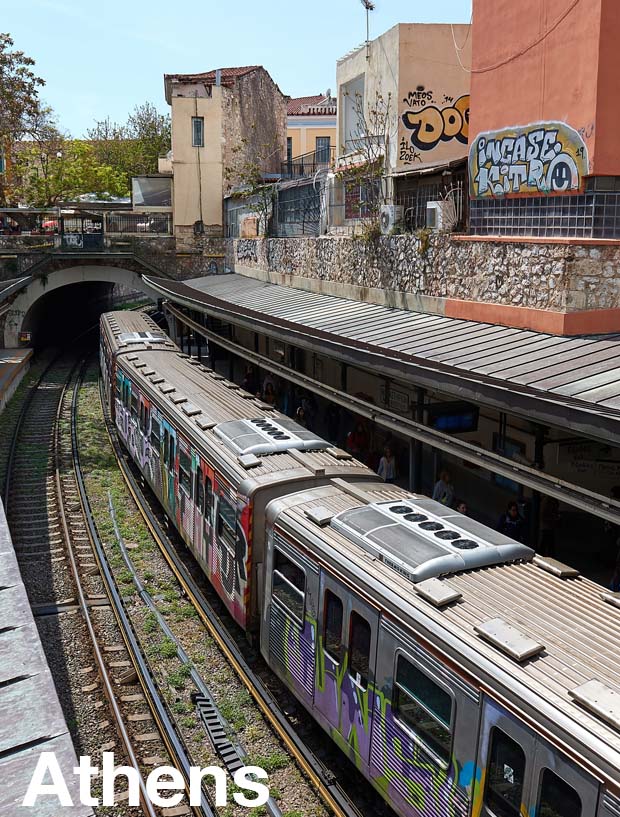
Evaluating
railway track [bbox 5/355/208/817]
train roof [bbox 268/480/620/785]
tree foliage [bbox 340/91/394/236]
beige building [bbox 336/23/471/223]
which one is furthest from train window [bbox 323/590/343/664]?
beige building [bbox 336/23/471/223]

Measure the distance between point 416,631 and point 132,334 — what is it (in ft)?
55.9

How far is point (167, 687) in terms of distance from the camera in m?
9.95

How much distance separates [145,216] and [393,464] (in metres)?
30.8

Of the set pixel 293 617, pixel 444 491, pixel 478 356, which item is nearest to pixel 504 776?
pixel 293 617

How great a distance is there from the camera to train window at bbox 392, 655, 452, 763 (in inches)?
235

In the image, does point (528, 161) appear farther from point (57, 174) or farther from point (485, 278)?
point (57, 174)

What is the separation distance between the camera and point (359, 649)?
280 inches

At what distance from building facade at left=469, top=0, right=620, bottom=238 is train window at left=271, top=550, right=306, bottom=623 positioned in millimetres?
6579

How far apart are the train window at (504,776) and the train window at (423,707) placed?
17.9 inches

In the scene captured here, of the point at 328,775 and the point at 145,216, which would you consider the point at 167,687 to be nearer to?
the point at 328,775

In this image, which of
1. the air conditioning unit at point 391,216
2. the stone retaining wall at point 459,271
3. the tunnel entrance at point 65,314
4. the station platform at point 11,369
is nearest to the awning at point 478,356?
the stone retaining wall at point 459,271

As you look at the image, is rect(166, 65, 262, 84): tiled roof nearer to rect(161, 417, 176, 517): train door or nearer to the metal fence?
the metal fence

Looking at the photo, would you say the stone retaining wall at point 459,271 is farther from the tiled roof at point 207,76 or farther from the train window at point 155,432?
the tiled roof at point 207,76

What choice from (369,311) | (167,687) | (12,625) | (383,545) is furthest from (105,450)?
(383,545)
